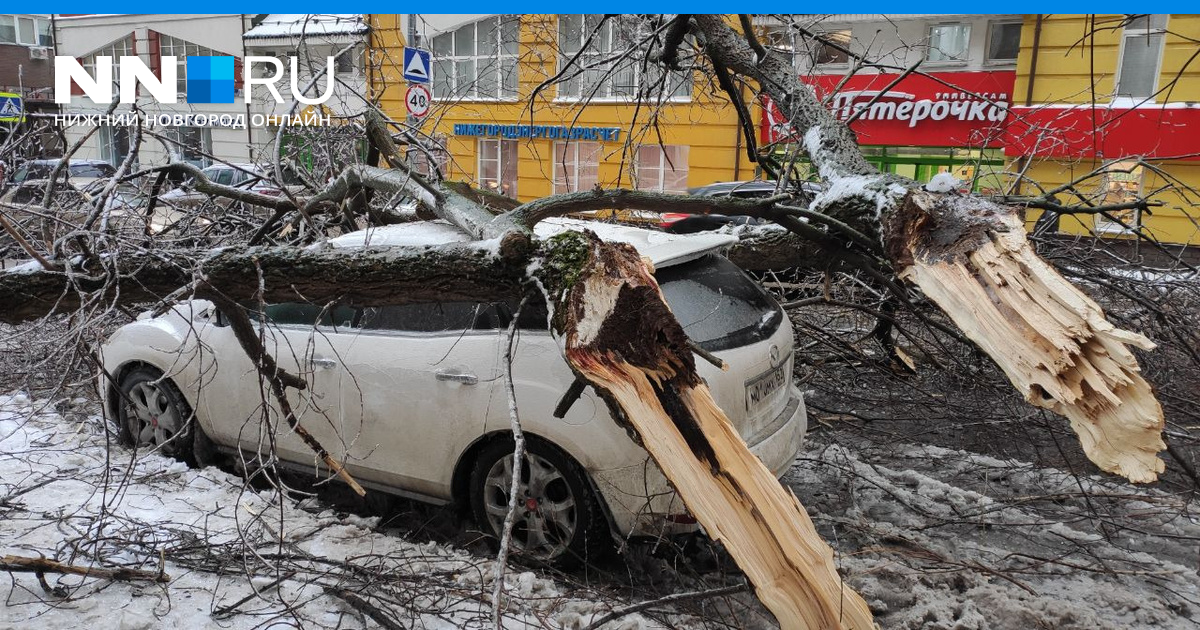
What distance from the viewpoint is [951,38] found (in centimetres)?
1584

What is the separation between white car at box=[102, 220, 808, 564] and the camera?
3412 millimetres

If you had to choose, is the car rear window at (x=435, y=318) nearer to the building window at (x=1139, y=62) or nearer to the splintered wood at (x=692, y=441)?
the splintered wood at (x=692, y=441)

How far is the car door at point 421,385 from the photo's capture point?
3.69 m

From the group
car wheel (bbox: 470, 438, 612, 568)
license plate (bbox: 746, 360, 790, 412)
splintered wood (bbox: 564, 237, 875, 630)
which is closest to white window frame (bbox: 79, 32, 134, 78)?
car wheel (bbox: 470, 438, 612, 568)

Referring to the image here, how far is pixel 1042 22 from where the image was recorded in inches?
561

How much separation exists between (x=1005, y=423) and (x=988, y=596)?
6.63 feet

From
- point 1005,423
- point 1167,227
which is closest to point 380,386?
point 1005,423

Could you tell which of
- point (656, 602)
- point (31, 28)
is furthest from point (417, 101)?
point (31, 28)

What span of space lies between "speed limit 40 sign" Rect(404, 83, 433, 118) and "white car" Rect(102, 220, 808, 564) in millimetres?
2972

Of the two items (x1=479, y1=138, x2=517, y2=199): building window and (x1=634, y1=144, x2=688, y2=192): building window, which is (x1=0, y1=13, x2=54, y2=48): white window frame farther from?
(x1=634, y1=144, x2=688, y2=192): building window

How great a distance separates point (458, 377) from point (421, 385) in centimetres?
21

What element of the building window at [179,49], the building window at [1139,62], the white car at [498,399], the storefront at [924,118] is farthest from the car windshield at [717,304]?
the building window at [179,49]

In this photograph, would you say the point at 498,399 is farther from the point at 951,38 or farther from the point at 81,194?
the point at 951,38

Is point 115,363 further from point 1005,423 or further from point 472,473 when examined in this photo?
point 1005,423
